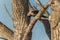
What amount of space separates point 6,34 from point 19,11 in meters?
0.43

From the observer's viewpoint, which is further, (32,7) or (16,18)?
(32,7)

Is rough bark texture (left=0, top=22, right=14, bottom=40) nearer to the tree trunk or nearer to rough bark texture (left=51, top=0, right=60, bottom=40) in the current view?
the tree trunk

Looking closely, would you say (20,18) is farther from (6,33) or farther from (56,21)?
(56,21)

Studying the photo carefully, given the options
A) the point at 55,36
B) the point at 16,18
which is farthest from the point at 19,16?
the point at 55,36

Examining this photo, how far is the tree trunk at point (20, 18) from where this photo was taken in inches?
156

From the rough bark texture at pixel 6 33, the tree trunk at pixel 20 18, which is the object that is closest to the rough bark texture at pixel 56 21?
the tree trunk at pixel 20 18

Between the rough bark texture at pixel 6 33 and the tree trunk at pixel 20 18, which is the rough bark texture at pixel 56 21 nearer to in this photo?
the tree trunk at pixel 20 18

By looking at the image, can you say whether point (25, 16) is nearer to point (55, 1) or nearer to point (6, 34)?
point (6, 34)

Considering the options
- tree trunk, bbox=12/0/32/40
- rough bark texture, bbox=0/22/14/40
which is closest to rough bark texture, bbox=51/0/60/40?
tree trunk, bbox=12/0/32/40

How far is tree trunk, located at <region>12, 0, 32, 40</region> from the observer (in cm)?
396

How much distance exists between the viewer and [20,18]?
402cm

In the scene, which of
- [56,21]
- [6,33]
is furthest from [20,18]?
[56,21]

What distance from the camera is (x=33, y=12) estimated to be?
4.04 metres

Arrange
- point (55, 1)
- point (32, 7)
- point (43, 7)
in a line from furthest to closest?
point (32, 7) < point (43, 7) < point (55, 1)
